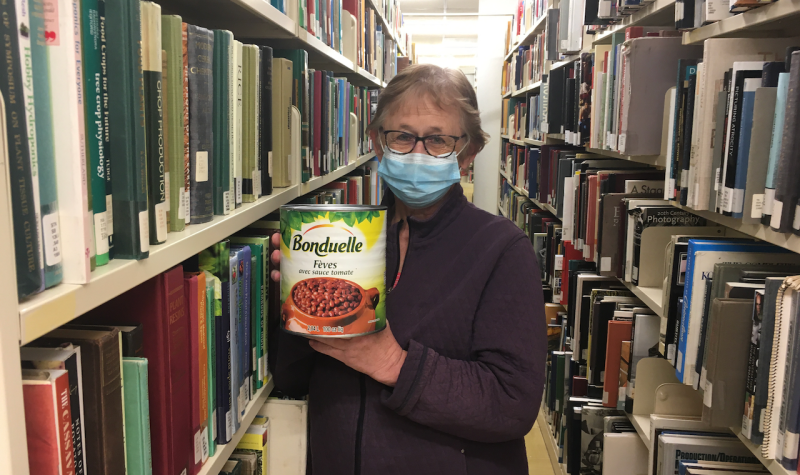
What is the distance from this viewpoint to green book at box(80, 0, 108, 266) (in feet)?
2.00

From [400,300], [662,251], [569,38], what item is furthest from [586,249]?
[400,300]

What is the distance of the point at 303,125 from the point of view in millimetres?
1727

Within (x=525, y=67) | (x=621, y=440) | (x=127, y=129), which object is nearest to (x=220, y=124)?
(x=127, y=129)

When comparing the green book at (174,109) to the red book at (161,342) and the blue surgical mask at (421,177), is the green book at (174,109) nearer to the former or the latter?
the red book at (161,342)

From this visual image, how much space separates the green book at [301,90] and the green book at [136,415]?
3.18 feet

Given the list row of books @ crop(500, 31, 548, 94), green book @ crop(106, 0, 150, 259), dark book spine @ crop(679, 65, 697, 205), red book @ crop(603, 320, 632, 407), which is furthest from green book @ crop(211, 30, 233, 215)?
row of books @ crop(500, 31, 548, 94)

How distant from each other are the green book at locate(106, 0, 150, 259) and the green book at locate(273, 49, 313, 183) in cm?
89

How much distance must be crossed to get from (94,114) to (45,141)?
0.25 ft

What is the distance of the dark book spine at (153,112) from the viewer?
2.40ft

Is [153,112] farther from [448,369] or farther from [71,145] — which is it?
[448,369]

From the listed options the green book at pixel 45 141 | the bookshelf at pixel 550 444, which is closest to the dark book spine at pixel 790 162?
the green book at pixel 45 141

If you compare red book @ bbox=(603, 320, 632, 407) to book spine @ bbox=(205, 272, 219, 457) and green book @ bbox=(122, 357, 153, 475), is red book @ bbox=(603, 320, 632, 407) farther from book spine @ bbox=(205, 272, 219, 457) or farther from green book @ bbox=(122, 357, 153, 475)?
green book @ bbox=(122, 357, 153, 475)

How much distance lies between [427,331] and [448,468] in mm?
267

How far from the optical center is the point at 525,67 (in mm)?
5215
